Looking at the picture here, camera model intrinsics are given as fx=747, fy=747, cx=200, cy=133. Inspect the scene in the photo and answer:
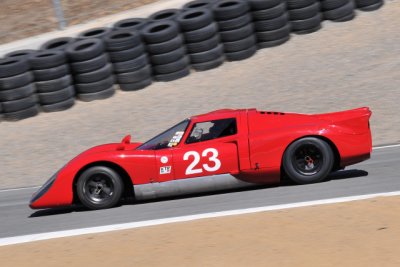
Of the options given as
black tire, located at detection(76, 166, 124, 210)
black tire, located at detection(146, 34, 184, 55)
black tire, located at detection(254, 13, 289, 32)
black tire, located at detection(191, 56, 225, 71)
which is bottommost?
black tire, located at detection(76, 166, 124, 210)

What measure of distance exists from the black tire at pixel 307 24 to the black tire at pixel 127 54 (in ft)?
11.6

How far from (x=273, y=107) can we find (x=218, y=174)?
5.11 meters

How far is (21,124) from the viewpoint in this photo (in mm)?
14484

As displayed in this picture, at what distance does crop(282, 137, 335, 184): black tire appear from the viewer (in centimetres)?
879

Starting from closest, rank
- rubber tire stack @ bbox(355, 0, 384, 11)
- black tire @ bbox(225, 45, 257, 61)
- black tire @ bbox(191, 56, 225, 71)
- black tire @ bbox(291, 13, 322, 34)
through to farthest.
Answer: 1. black tire @ bbox(191, 56, 225, 71)
2. black tire @ bbox(225, 45, 257, 61)
3. black tire @ bbox(291, 13, 322, 34)
4. rubber tire stack @ bbox(355, 0, 384, 11)

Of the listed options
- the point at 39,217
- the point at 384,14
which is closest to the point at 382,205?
the point at 39,217

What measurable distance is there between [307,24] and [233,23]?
195 cm

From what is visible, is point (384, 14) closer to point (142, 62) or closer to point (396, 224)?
point (142, 62)

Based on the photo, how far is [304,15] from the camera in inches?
628

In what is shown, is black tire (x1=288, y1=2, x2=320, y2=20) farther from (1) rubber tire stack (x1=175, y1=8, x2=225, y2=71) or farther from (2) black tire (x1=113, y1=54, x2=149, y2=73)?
(2) black tire (x1=113, y1=54, x2=149, y2=73)

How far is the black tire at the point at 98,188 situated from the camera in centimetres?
900

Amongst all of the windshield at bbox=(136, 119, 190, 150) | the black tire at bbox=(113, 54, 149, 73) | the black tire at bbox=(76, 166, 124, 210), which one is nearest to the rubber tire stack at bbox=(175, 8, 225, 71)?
the black tire at bbox=(113, 54, 149, 73)

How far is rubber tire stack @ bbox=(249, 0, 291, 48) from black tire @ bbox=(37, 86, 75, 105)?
13.4 ft

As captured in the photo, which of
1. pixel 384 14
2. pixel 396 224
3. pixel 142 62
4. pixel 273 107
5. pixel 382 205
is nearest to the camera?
pixel 396 224
